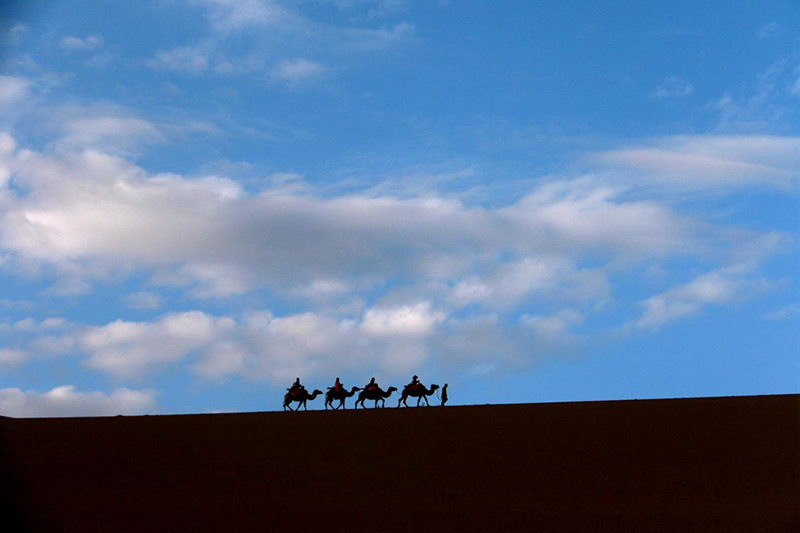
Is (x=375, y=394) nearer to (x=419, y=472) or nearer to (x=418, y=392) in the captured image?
(x=418, y=392)

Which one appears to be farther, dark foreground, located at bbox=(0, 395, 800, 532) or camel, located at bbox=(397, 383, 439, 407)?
camel, located at bbox=(397, 383, 439, 407)

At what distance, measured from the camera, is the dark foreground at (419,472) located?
17.1 meters

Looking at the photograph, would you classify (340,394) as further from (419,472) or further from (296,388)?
(419,472)

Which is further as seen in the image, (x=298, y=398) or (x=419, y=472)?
(x=298, y=398)

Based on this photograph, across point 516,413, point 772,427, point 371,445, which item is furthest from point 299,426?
point 772,427

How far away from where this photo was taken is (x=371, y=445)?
22781 millimetres

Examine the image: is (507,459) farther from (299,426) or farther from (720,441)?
(299,426)

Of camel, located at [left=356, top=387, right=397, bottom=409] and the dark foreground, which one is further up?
camel, located at [left=356, top=387, right=397, bottom=409]

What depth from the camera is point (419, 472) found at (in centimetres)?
2011

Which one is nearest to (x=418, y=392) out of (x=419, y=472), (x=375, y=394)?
(x=375, y=394)

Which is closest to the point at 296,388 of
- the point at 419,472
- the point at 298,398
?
the point at 298,398

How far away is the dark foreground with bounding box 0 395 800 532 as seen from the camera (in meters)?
17.1

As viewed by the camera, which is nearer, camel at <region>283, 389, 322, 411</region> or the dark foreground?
the dark foreground

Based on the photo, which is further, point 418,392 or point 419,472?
point 418,392
